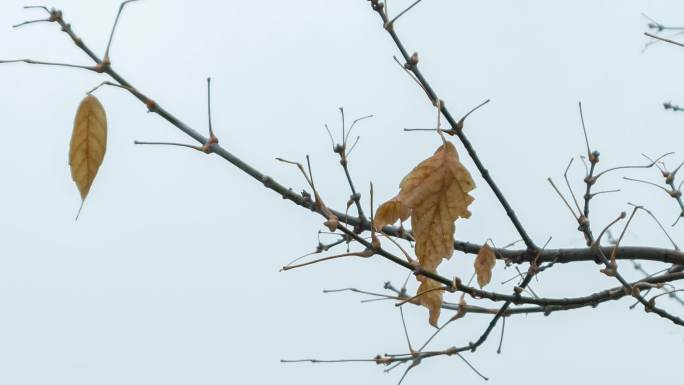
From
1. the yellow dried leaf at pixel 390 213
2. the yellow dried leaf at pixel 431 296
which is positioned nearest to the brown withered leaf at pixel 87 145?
the yellow dried leaf at pixel 390 213

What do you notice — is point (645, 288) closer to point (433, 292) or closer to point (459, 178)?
point (433, 292)

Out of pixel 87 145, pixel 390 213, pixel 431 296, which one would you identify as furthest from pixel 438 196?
pixel 87 145

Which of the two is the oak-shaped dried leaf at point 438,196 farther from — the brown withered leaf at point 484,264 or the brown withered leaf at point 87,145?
the brown withered leaf at point 87,145

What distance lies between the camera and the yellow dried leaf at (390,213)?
1.86 m

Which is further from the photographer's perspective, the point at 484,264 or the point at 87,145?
the point at 484,264

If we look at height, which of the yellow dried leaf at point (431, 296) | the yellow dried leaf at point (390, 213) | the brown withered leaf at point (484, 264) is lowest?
the yellow dried leaf at point (431, 296)

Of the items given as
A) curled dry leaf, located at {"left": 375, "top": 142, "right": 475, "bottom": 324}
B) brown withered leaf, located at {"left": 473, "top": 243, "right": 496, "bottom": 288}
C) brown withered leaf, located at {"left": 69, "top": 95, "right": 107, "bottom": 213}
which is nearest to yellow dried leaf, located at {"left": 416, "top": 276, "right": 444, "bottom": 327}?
brown withered leaf, located at {"left": 473, "top": 243, "right": 496, "bottom": 288}

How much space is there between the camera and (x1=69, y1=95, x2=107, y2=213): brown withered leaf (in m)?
1.66

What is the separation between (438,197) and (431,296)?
0.34 meters

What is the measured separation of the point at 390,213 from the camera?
1.87 m

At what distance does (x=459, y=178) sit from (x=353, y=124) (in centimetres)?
57

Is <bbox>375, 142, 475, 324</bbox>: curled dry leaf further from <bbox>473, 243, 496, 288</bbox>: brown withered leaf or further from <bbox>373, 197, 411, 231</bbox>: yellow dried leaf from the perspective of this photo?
<bbox>473, 243, 496, 288</bbox>: brown withered leaf

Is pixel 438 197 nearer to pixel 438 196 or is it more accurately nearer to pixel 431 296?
pixel 438 196

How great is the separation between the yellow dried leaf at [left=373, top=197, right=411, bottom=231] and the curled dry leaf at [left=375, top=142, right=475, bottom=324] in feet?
0.16
